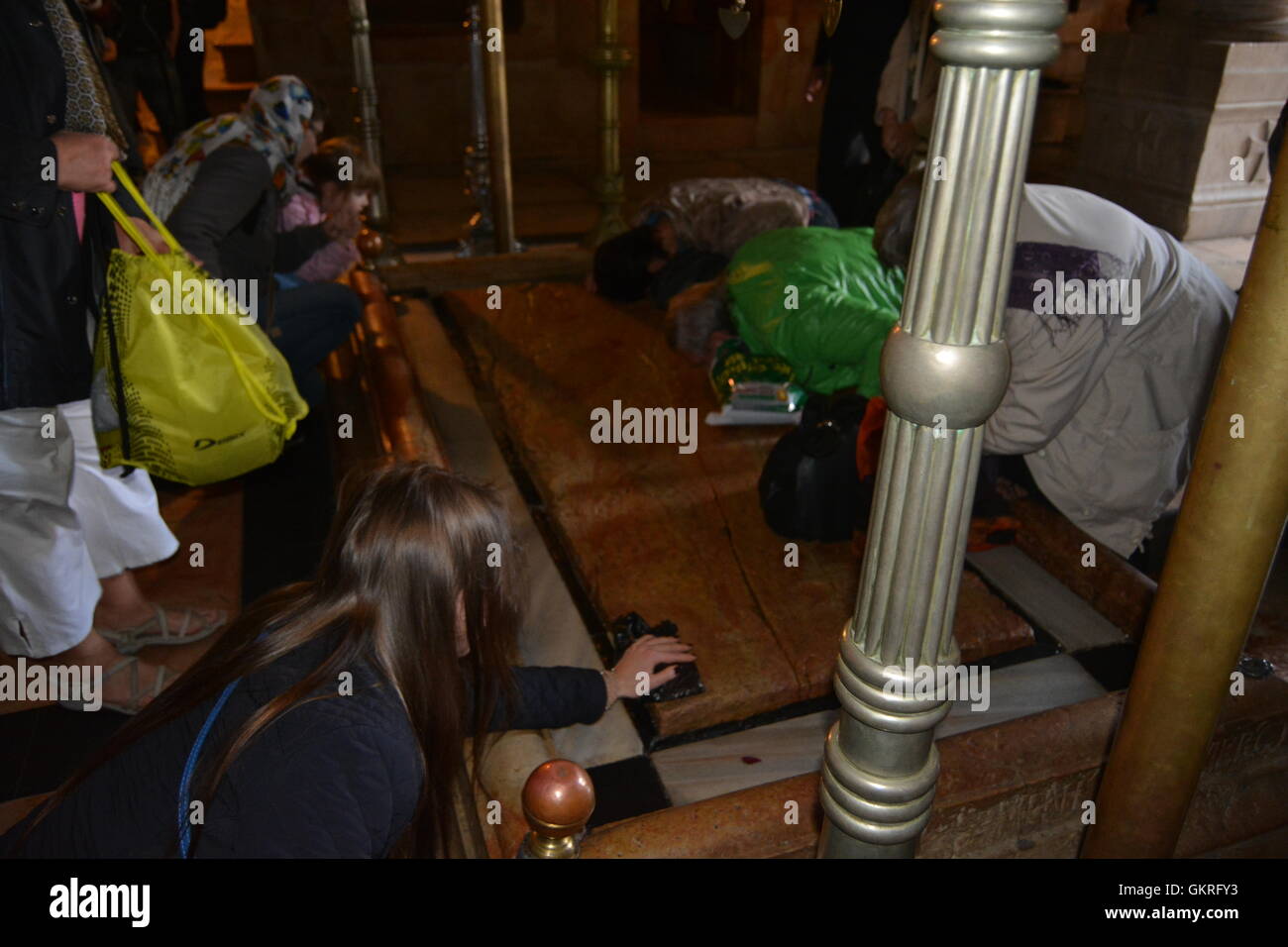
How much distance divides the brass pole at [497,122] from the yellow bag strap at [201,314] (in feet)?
9.31

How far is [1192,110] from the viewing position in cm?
578

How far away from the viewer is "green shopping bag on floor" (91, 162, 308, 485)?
217 cm

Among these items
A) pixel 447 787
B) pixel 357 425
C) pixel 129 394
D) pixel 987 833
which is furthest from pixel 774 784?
pixel 357 425

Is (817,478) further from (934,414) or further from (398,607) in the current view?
(934,414)

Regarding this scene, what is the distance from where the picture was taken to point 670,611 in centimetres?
272

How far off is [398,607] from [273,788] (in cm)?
30

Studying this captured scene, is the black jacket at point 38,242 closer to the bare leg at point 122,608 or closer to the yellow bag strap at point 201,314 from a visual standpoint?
the yellow bag strap at point 201,314

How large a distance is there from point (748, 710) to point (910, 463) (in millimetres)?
1507

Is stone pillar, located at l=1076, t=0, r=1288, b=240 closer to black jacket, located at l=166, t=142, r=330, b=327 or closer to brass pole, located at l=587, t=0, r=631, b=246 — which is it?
brass pole, located at l=587, t=0, r=631, b=246

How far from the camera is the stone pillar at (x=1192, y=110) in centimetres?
561

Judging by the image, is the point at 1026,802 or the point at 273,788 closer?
the point at 273,788

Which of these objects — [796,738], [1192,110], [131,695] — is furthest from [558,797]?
[1192,110]

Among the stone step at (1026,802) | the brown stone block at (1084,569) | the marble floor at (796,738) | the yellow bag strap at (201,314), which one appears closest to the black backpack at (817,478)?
the brown stone block at (1084,569)

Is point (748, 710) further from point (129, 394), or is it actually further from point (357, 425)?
point (357, 425)
